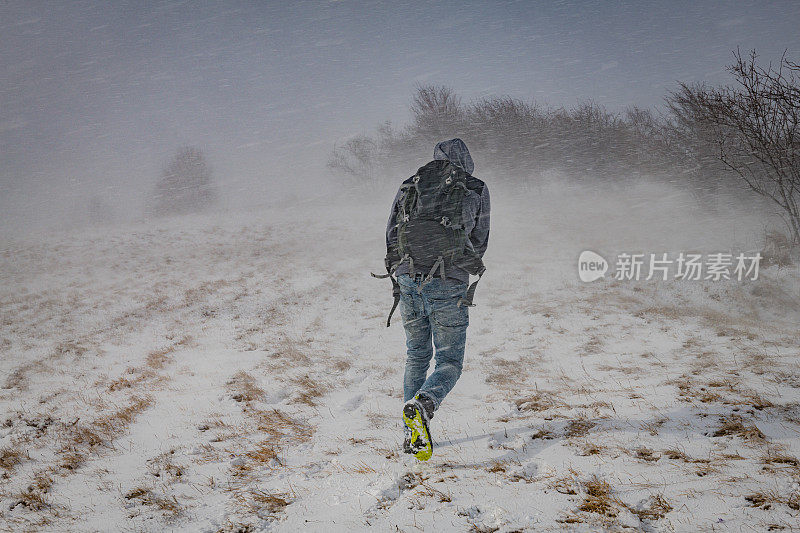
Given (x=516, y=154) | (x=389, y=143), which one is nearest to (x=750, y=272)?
(x=516, y=154)

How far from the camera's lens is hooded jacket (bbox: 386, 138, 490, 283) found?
3049mm

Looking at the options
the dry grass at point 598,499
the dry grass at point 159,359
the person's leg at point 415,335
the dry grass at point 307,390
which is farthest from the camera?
the dry grass at point 159,359

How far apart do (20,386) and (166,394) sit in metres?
2.80

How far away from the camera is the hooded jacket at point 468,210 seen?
3049mm

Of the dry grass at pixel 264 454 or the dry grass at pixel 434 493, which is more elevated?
the dry grass at pixel 434 493

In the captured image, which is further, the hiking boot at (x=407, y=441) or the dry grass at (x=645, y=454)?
the hiking boot at (x=407, y=441)

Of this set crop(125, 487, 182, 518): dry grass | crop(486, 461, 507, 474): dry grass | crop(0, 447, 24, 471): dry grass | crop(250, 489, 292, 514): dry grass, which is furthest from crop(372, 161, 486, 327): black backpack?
crop(0, 447, 24, 471): dry grass

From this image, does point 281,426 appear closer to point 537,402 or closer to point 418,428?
point 418,428

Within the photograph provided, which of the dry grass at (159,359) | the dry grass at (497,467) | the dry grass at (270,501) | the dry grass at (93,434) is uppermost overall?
the dry grass at (497,467)

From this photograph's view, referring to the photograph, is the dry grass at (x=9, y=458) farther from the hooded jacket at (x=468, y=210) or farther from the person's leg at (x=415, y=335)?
the hooded jacket at (x=468, y=210)

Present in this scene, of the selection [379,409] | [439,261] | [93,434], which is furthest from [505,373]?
[93,434]

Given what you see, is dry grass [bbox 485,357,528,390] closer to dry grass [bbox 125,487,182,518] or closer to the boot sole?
the boot sole

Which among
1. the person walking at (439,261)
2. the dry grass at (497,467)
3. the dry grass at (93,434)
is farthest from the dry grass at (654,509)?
the dry grass at (93,434)

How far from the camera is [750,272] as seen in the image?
1107cm
